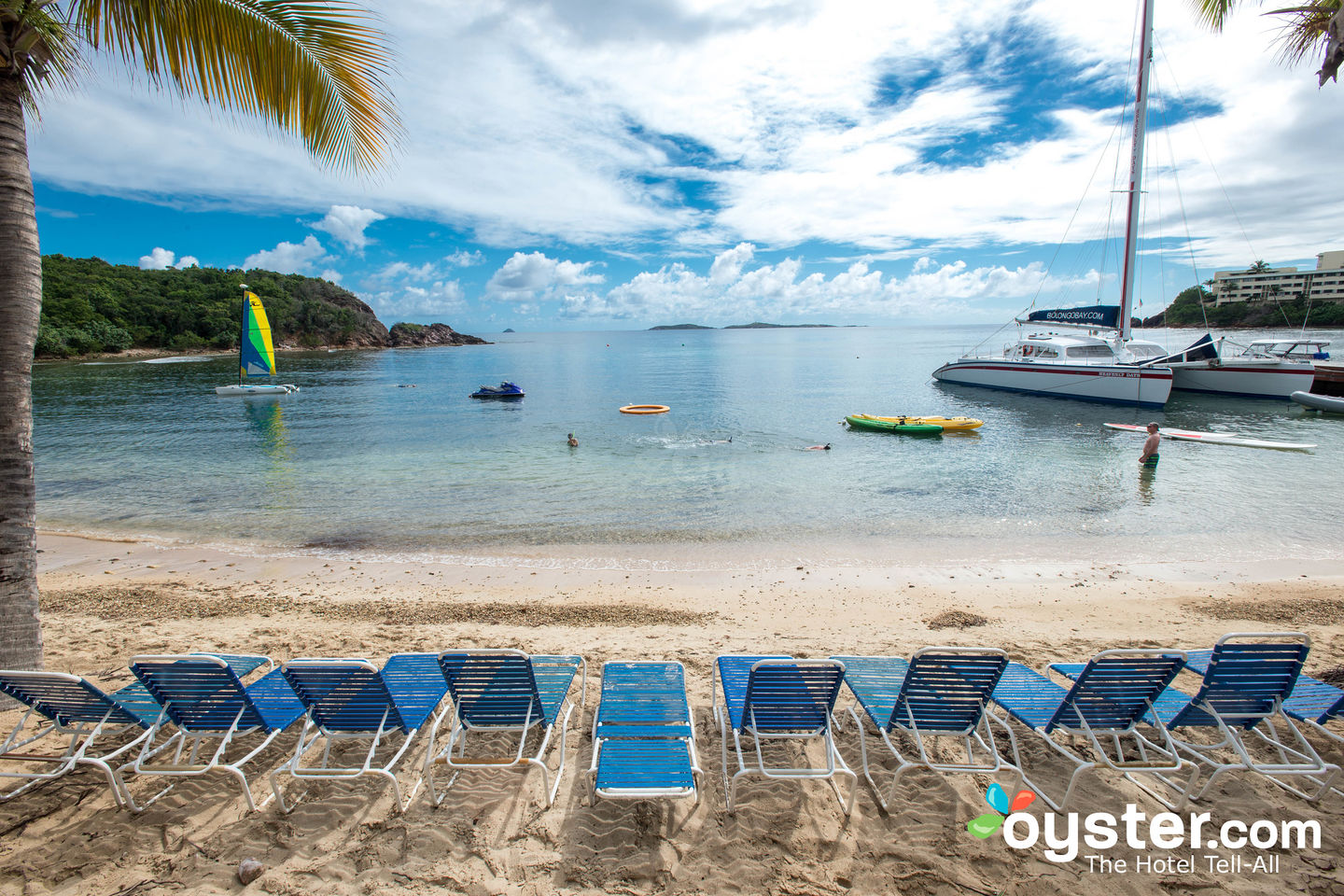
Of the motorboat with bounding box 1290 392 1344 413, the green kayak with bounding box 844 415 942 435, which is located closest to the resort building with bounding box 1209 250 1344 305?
the motorboat with bounding box 1290 392 1344 413

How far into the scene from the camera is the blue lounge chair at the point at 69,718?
11.9 ft

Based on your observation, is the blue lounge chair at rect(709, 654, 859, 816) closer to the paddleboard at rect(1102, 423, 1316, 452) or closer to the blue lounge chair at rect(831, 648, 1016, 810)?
the blue lounge chair at rect(831, 648, 1016, 810)

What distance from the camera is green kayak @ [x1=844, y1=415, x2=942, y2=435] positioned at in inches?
1032

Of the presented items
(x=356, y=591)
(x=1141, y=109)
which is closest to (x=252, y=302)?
(x=356, y=591)

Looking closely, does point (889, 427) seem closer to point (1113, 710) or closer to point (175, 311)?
point (1113, 710)

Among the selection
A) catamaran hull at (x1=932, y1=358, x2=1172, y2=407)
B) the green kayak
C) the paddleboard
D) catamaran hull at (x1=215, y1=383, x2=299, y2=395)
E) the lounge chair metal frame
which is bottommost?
the paddleboard

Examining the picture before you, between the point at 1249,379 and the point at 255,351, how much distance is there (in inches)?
2645

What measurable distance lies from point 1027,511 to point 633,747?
1432 centimetres

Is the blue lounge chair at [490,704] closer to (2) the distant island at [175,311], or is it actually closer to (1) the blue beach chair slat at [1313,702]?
(1) the blue beach chair slat at [1313,702]

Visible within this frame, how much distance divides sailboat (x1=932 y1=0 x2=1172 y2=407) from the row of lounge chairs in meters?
33.3

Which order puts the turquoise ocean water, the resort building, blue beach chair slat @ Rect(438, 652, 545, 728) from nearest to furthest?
blue beach chair slat @ Rect(438, 652, 545, 728)
the turquoise ocean water
the resort building

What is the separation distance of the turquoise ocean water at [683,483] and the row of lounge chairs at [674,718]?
6.82m

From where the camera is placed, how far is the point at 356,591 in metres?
9.39

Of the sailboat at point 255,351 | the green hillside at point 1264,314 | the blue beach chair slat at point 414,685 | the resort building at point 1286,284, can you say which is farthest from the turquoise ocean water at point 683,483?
the resort building at point 1286,284
